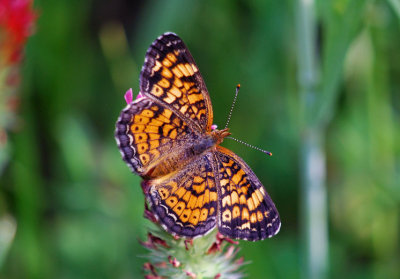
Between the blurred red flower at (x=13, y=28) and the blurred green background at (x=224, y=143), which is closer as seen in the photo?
the blurred red flower at (x=13, y=28)

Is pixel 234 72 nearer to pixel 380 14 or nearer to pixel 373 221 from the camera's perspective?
pixel 380 14

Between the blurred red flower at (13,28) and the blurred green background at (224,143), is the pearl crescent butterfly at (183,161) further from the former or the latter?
the blurred red flower at (13,28)

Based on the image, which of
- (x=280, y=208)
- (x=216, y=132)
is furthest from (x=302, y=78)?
(x=280, y=208)

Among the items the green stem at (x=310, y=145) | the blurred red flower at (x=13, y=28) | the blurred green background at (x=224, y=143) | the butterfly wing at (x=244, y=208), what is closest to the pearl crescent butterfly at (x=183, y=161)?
the butterfly wing at (x=244, y=208)

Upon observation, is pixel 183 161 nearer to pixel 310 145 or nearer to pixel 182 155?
pixel 182 155

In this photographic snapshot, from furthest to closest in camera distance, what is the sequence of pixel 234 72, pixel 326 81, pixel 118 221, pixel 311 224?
1. pixel 234 72
2. pixel 118 221
3. pixel 311 224
4. pixel 326 81

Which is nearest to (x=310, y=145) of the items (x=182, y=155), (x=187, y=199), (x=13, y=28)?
(x=182, y=155)

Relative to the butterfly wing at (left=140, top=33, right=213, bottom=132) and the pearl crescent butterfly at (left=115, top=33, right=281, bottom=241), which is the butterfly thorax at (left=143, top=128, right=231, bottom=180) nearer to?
the pearl crescent butterfly at (left=115, top=33, right=281, bottom=241)

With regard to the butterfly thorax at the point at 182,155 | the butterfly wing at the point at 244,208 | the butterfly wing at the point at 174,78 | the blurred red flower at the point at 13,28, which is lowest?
the butterfly wing at the point at 244,208
